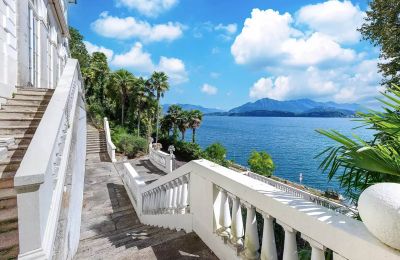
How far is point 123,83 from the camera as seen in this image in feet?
101

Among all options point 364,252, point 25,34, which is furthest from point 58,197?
point 25,34

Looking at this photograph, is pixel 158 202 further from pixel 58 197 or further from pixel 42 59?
pixel 42 59

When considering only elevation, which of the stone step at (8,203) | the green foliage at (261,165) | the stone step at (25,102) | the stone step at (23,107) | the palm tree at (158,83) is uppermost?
the palm tree at (158,83)

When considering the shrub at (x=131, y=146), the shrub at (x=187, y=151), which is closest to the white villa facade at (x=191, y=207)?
the shrub at (x=131, y=146)

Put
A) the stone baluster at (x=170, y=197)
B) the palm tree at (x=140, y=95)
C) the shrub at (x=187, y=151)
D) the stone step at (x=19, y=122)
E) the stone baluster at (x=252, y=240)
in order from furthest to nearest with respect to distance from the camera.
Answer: the shrub at (x=187, y=151) → the palm tree at (x=140, y=95) → the stone step at (x=19, y=122) → the stone baluster at (x=170, y=197) → the stone baluster at (x=252, y=240)

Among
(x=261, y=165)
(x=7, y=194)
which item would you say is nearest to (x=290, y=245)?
(x=7, y=194)

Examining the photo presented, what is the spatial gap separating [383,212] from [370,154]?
581 millimetres

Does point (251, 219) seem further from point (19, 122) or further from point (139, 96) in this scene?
point (139, 96)

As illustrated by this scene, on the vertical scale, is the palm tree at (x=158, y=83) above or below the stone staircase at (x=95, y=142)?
above

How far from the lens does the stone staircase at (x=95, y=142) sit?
63.3 ft

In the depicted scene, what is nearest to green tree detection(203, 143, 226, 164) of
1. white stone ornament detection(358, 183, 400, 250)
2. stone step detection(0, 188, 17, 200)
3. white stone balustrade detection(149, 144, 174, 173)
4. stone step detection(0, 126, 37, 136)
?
white stone balustrade detection(149, 144, 174, 173)

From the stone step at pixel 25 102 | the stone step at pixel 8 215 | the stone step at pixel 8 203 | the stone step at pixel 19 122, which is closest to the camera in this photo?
the stone step at pixel 8 215

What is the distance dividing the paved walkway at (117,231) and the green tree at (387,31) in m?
9.03

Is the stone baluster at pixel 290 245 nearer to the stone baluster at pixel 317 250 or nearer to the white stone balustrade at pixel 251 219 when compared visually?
the white stone balustrade at pixel 251 219
